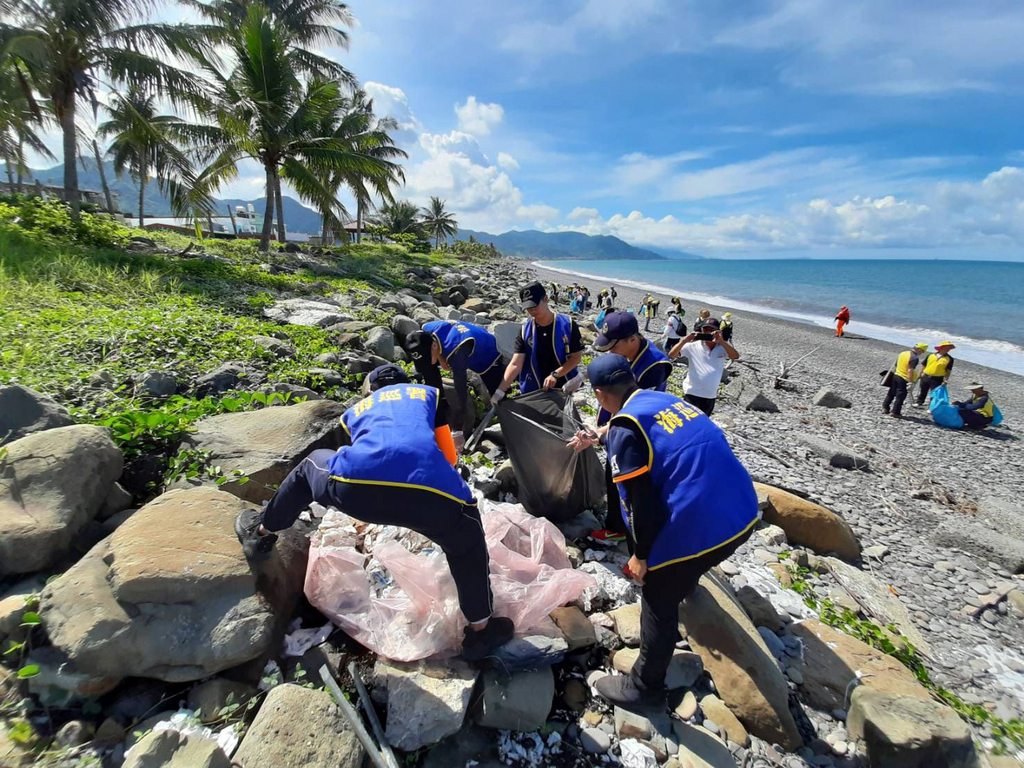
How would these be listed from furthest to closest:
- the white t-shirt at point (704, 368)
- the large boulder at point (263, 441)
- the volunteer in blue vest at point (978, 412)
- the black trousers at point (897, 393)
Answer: the black trousers at point (897, 393) < the volunteer in blue vest at point (978, 412) < the white t-shirt at point (704, 368) < the large boulder at point (263, 441)

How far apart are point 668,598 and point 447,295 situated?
480 inches

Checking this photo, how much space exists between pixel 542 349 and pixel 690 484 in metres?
2.41

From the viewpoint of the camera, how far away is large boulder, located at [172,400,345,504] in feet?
9.74

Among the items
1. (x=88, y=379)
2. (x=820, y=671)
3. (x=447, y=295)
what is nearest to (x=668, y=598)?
(x=820, y=671)

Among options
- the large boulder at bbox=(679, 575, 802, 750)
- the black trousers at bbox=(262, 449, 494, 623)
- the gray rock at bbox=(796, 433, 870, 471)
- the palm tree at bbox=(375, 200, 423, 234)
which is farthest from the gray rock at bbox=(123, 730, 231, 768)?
the palm tree at bbox=(375, 200, 423, 234)

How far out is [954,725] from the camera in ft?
6.39

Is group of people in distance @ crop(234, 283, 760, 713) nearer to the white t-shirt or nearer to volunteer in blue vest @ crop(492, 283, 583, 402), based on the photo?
volunteer in blue vest @ crop(492, 283, 583, 402)

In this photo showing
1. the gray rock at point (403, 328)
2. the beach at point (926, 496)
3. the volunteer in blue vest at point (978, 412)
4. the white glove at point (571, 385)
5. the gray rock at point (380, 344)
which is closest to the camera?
the beach at point (926, 496)

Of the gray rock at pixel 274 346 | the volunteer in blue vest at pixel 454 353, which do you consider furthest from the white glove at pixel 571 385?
the gray rock at pixel 274 346

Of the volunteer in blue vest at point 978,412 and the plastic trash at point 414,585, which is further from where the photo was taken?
the volunteer in blue vest at point 978,412

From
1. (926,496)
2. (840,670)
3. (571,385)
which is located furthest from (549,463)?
(926,496)

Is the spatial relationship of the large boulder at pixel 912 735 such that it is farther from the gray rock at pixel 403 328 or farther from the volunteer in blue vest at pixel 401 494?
the gray rock at pixel 403 328

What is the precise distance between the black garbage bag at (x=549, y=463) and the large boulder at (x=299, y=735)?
6.03 ft

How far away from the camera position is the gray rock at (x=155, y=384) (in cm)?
382
